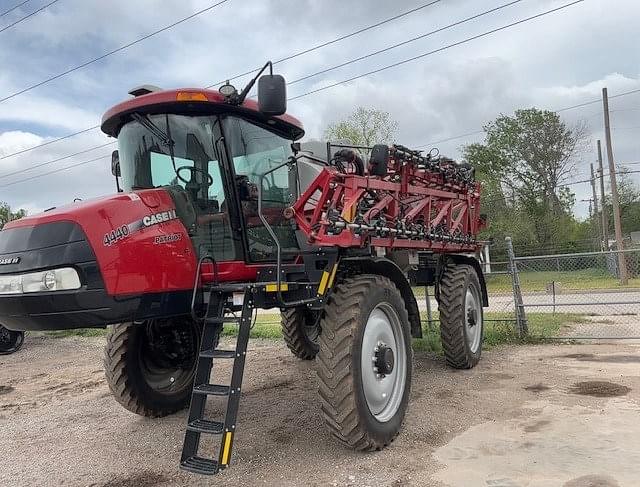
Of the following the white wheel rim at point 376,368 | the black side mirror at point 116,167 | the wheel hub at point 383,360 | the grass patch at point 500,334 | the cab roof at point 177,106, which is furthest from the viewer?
the grass patch at point 500,334

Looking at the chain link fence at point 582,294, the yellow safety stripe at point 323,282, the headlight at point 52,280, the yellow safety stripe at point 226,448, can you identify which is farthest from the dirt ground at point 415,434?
the headlight at point 52,280

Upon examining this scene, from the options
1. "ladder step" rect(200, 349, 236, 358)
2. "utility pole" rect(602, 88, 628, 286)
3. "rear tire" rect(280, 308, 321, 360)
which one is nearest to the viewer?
"ladder step" rect(200, 349, 236, 358)

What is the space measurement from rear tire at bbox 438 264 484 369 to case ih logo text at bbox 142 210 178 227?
3.88 m

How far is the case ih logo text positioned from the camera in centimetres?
392

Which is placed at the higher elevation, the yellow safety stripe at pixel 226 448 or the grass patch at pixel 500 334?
the yellow safety stripe at pixel 226 448

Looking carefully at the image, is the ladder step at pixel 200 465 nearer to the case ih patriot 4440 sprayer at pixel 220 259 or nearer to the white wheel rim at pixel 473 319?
the case ih patriot 4440 sprayer at pixel 220 259

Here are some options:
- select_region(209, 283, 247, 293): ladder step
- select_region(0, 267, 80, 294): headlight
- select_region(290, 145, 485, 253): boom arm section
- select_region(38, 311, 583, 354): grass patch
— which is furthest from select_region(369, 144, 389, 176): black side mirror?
select_region(38, 311, 583, 354): grass patch

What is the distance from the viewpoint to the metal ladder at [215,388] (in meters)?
3.50

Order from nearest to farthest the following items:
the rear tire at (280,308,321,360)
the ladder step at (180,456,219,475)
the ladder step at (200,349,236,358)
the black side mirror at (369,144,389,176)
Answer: the ladder step at (180,456,219,475), the ladder step at (200,349,236,358), the black side mirror at (369,144,389,176), the rear tire at (280,308,321,360)

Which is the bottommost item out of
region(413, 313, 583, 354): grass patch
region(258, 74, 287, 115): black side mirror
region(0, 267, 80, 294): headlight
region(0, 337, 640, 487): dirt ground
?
region(0, 337, 640, 487): dirt ground

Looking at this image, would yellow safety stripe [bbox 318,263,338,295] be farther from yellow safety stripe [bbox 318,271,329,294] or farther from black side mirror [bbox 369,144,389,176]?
Answer: black side mirror [bbox 369,144,389,176]

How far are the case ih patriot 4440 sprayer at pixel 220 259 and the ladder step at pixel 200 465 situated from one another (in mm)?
18

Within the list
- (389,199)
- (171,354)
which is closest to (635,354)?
(389,199)

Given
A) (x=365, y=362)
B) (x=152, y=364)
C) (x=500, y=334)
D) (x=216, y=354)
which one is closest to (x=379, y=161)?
(x=365, y=362)
